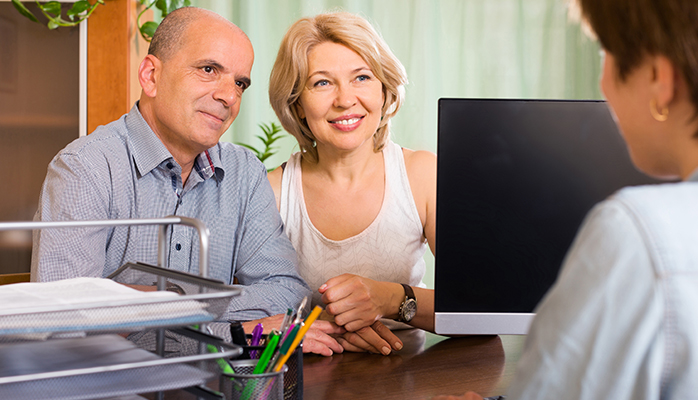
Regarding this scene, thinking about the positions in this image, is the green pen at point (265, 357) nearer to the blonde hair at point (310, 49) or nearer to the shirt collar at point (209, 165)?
Result: the shirt collar at point (209, 165)

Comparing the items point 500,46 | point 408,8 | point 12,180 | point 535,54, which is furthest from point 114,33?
point 535,54

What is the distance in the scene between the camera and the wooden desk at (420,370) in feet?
2.79

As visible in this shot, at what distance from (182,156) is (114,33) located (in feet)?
4.25

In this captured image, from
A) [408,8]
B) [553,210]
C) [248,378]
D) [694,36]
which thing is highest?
[408,8]

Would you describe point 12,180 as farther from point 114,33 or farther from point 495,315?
point 495,315

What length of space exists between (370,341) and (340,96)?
73 centimetres

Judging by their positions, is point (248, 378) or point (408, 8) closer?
point (248, 378)

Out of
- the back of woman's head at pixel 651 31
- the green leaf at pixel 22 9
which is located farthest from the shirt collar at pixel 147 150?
the green leaf at pixel 22 9

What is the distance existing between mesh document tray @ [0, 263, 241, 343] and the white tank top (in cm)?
107

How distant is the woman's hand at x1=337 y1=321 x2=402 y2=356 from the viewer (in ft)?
3.46

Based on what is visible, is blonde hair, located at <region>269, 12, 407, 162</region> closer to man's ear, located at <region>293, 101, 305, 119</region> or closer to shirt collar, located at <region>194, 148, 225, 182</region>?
man's ear, located at <region>293, 101, 305, 119</region>

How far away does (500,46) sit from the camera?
9.80ft

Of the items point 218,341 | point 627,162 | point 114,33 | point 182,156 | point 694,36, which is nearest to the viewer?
point 694,36

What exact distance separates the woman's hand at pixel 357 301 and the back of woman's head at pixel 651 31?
2.56 ft
